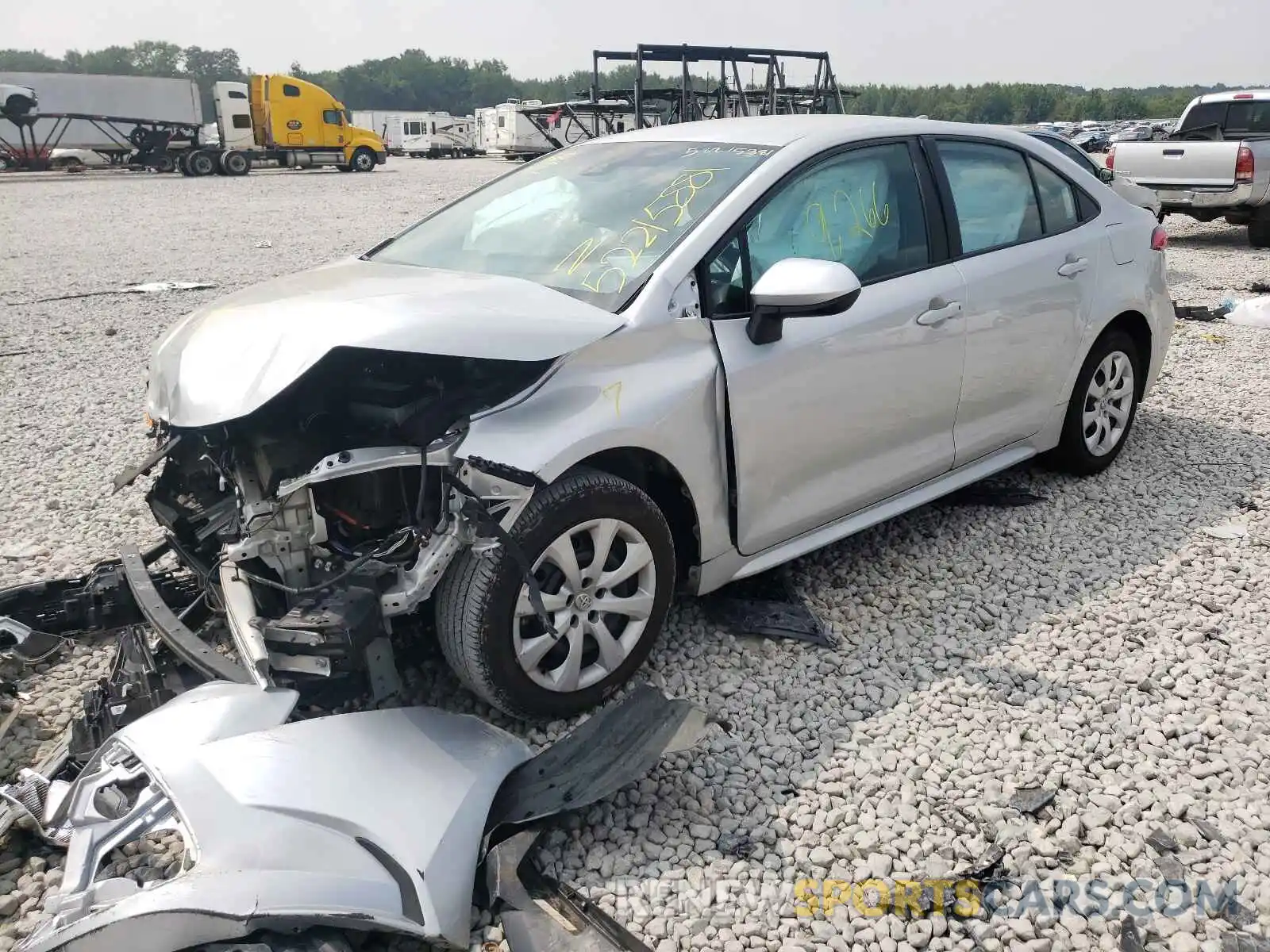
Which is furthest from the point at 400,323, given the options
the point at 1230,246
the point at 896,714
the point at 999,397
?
the point at 1230,246

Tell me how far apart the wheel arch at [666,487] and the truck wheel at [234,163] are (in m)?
31.2

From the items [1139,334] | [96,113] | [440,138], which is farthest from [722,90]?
[440,138]

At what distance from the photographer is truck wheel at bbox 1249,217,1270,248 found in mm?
12258

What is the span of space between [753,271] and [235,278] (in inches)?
365

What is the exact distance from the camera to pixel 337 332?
2.53 meters

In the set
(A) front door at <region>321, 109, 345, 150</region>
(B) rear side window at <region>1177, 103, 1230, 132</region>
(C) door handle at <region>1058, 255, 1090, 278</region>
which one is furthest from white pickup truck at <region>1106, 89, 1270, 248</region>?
(A) front door at <region>321, 109, 345, 150</region>

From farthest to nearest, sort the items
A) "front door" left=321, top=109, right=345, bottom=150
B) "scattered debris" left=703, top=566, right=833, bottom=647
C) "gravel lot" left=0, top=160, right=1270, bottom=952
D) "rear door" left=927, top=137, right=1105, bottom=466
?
1. "front door" left=321, top=109, right=345, bottom=150
2. "rear door" left=927, top=137, right=1105, bottom=466
3. "scattered debris" left=703, top=566, right=833, bottom=647
4. "gravel lot" left=0, top=160, right=1270, bottom=952

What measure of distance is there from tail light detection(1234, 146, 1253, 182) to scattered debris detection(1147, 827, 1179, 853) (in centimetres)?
1150

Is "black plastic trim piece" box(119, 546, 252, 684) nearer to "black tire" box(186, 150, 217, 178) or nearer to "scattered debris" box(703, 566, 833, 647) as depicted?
"scattered debris" box(703, 566, 833, 647)

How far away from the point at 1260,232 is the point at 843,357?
39.6 ft

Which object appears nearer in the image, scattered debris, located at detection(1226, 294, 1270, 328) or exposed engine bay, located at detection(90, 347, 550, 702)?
exposed engine bay, located at detection(90, 347, 550, 702)

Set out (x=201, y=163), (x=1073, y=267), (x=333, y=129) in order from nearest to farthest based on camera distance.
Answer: (x=1073, y=267)
(x=201, y=163)
(x=333, y=129)

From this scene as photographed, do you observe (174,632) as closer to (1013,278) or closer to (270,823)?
(270,823)

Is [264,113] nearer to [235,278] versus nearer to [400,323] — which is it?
[235,278]
